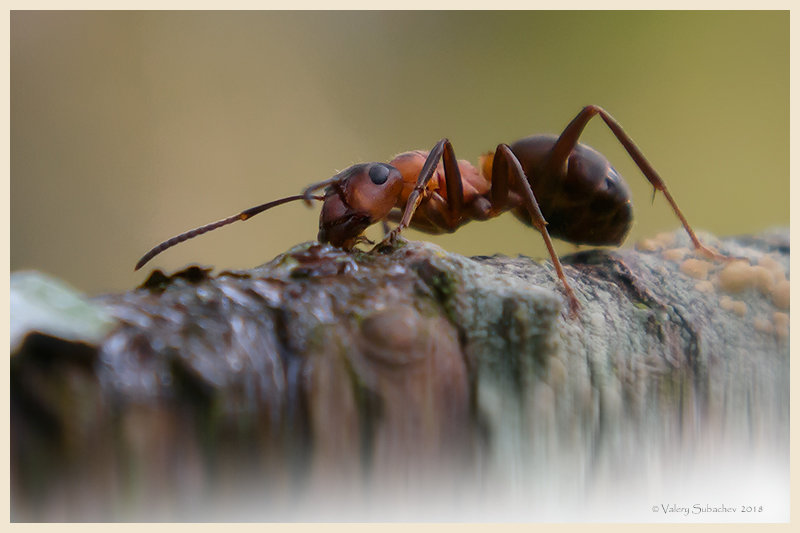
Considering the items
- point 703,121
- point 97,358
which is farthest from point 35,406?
point 703,121

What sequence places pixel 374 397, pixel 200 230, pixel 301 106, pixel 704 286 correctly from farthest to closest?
1. pixel 301 106
2. pixel 200 230
3. pixel 704 286
4. pixel 374 397

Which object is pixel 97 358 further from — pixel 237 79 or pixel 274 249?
pixel 237 79

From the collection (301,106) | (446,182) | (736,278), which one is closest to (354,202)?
(446,182)

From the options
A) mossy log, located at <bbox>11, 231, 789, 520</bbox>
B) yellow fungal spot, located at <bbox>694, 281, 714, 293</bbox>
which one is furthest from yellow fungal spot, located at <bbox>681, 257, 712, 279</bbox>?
mossy log, located at <bbox>11, 231, 789, 520</bbox>

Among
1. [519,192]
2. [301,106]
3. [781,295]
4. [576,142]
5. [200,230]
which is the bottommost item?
[781,295]

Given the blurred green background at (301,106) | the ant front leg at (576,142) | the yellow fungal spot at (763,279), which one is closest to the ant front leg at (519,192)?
the ant front leg at (576,142)

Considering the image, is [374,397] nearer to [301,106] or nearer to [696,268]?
[696,268]
